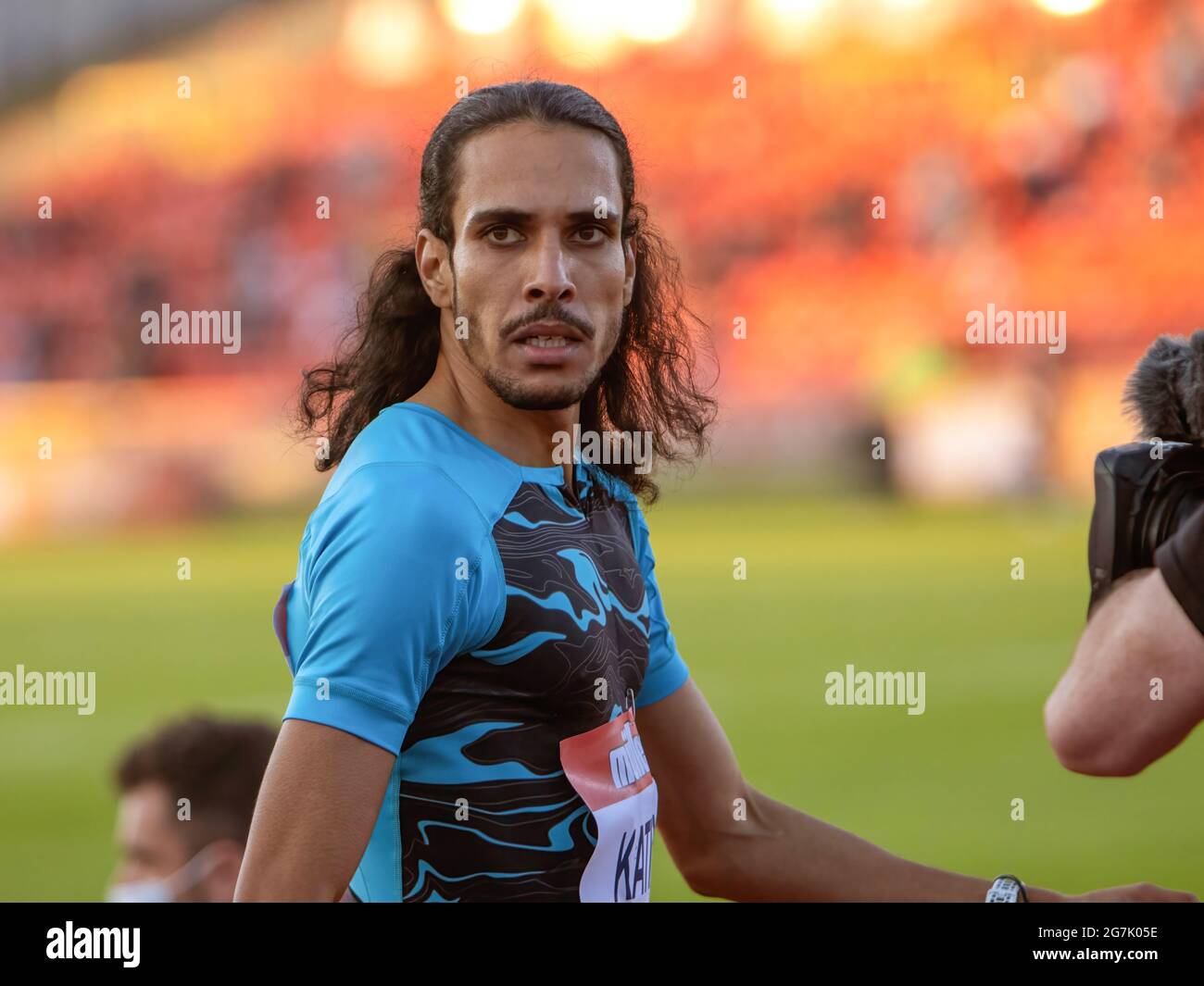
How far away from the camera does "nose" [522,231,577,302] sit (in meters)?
2.00

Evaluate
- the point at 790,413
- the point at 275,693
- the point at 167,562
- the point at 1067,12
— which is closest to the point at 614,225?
the point at 275,693

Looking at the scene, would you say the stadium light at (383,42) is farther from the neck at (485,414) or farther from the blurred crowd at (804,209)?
the neck at (485,414)

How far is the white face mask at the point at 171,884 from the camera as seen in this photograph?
2.68 m

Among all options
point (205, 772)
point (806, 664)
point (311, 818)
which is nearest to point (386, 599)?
point (311, 818)

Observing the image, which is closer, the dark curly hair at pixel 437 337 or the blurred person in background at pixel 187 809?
the dark curly hair at pixel 437 337

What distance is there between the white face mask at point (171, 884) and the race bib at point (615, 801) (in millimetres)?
1009

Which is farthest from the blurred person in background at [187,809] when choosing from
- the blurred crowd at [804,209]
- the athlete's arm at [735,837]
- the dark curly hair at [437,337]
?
the blurred crowd at [804,209]

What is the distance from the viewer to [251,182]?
2216cm

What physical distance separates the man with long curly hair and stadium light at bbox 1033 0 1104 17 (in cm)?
1936

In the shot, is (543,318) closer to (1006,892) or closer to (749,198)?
(1006,892)

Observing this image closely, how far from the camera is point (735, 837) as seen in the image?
7.68ft

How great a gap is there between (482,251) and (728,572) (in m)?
13.0

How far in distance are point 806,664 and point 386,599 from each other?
32.5 ft

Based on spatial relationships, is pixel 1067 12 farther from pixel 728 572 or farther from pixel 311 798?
pixel 311 798
